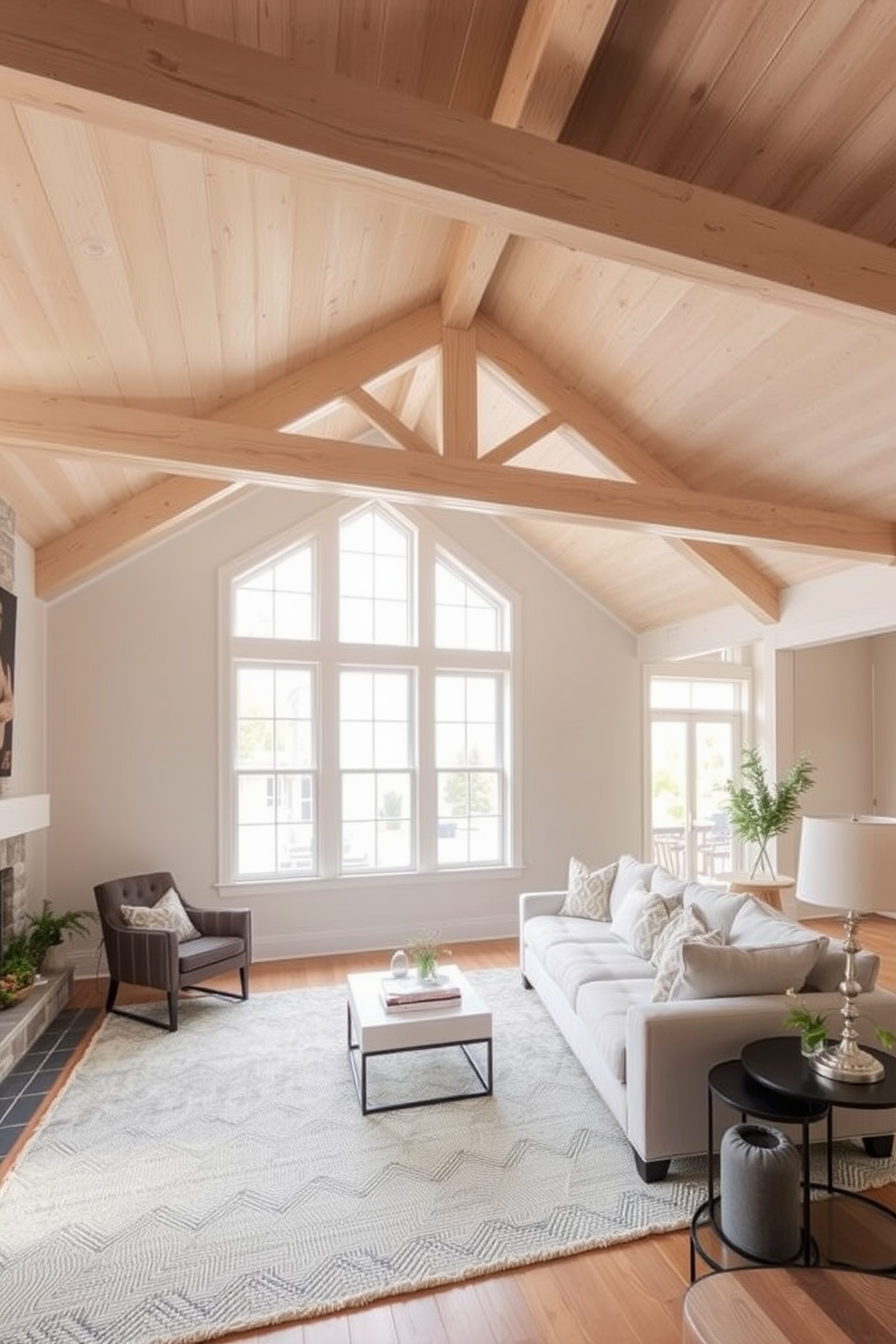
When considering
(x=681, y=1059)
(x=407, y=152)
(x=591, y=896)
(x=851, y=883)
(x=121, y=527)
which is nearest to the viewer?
(x=407, y=152)

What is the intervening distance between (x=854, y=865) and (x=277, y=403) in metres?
3.47

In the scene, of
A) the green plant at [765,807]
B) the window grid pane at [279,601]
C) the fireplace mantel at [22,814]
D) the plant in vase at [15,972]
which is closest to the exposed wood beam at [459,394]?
the window grid pane at [279,601]

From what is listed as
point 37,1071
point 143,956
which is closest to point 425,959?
point 143,956

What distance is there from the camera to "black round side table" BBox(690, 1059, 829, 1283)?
212 centimetres

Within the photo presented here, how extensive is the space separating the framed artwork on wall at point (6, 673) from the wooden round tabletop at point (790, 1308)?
3.98 m

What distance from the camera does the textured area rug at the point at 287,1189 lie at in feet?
6.95

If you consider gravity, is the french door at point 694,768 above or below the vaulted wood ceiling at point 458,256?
below

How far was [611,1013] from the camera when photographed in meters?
3.07

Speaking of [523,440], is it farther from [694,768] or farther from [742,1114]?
[694,768]

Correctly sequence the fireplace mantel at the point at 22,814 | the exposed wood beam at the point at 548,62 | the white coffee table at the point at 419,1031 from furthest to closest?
the fireplace mantel at the point at 22,814, the white coffee table at the point at 419,1031, the exposed wood beam at the point at 548,62

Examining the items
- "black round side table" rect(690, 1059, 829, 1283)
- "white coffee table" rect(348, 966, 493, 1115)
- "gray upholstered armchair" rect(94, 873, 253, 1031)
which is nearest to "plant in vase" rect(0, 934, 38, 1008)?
"gray upholstered armchair" rect(94, 873, 253, 1031)

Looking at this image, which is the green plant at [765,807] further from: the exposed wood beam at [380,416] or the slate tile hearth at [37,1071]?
the slate tile hearth at [37,1071]

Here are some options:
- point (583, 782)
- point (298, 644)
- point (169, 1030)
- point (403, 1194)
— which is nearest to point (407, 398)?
point (298, 644)

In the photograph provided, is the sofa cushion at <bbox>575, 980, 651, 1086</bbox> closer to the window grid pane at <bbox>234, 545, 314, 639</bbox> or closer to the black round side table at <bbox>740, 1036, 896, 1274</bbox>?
the black round side table at <bbox>740, 1036, 896, 1274</bbox>
